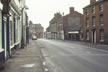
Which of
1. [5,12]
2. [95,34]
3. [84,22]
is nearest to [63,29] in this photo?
[84,22]

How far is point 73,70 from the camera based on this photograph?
9.05m

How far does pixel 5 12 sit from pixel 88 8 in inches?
1273

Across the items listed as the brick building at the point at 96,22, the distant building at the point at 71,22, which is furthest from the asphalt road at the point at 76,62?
the distant building at the point at 71,22

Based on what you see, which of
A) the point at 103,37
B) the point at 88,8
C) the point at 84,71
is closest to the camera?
the point at 84,71

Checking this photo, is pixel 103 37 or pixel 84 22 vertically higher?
pixel 84 22

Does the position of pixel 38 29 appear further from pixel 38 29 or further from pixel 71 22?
pixel 71 22

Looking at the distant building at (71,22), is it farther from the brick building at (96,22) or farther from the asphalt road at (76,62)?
the asphalt road at (76,62)

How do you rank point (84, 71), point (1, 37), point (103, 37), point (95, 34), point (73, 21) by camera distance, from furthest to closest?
point (73, 21), point (95, 34), point (103, 37), point (1, 37), point (84, 71)

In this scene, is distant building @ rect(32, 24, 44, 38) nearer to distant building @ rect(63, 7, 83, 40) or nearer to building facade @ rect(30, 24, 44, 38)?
building facade @ rect(30, 24, 44, 38)

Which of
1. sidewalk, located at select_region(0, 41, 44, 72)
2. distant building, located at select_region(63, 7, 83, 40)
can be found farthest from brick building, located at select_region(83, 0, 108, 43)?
sidewalk, located at select_region(0, 41, 44, 72)

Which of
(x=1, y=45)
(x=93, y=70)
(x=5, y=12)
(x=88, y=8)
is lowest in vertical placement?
(x=93, y=70)

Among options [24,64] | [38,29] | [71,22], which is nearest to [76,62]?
[24,64]

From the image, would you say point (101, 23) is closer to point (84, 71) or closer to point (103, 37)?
point (103, 37)

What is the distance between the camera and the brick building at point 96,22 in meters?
33.8
